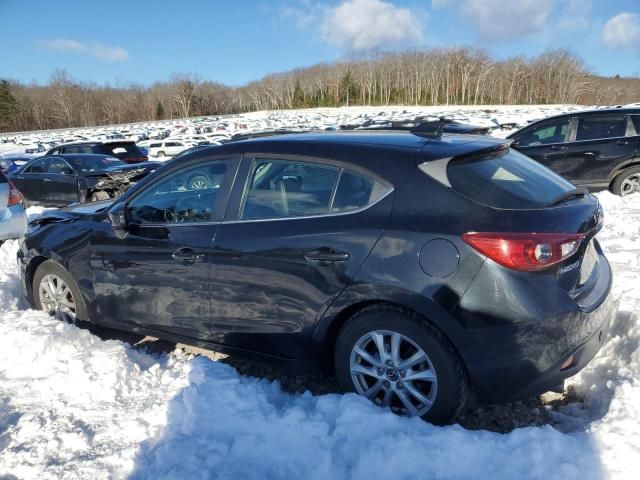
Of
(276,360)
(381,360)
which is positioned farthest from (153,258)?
(381,360)

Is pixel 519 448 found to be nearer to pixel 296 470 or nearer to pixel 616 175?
pixel 296 470

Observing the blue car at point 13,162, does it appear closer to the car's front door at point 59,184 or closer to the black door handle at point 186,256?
the car's front door at point 59,184

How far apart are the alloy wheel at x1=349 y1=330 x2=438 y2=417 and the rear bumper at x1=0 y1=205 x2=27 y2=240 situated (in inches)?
230

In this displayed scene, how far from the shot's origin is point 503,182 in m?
2.76

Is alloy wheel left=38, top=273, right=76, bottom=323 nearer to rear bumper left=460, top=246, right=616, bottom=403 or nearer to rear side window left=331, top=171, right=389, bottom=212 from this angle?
rear side window left=331, top=171, right=389, bottom=212

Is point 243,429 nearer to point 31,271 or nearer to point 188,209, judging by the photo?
point 188,209

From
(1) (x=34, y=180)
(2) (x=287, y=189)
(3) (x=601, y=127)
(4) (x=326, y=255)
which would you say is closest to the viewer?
(4) (x=326, y=255)

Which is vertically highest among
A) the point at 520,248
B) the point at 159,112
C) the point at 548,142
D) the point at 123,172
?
the point at 159,112

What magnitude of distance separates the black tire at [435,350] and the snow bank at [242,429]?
13cm

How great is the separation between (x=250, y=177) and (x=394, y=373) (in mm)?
1523

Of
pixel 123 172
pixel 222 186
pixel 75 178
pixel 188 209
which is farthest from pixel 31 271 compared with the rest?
pixel 75 178

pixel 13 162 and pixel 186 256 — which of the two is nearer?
pixel 186 256

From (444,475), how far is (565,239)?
128 centimetres

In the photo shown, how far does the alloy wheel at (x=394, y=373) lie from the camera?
2.63m
